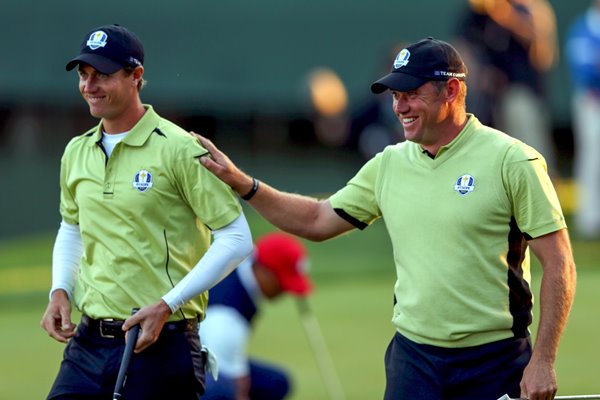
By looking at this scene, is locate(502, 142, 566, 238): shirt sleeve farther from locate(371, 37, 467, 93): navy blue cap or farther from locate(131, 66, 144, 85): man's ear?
locate(131, 66, 144, 85): man's ear

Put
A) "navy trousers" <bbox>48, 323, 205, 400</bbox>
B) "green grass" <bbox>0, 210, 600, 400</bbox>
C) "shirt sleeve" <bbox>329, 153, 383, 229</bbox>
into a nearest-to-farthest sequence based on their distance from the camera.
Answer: "navy trousers" <bbox>48, 323, 205, 400</bbox>, "shirt sleeve" <bbox>329, 153, 383, 229</bbox>, "green grass" <bbox>0, 210, 600, 400</bbox>

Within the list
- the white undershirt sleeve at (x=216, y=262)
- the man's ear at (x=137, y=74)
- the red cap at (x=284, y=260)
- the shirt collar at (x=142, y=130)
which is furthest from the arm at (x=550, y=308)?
the red cap at (x=284, y=260)

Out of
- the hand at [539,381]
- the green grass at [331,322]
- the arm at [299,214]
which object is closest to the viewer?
the hand at [539,381]

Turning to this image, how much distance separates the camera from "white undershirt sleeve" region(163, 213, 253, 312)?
266 inches

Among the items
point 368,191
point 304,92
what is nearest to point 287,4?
point 304,92

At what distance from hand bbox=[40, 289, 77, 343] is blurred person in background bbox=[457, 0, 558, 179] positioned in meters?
10.3

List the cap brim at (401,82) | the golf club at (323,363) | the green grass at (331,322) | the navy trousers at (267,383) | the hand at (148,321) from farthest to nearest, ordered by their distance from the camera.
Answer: the green grass at (331,322), the golf club at (323,363), the navy trousers at (267,383), the cap brim at (401,82), the hand at (148,321)

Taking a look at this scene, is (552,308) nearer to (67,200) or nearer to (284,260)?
(67,200)

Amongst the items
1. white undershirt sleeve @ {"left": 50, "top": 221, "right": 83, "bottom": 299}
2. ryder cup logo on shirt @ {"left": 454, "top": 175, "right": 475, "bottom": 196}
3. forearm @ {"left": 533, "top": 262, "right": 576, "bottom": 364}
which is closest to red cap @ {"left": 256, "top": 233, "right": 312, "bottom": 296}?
white undershirt sleeve @ {"left": 50, "top": 221, "right": 83, "bottom": 299}

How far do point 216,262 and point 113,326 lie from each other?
0.58 metres

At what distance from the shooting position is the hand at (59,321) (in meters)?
7.14

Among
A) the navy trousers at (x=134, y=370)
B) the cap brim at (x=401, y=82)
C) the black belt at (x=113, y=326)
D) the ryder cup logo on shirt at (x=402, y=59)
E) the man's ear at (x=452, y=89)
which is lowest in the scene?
the navy trousers at (x=134, y=370)

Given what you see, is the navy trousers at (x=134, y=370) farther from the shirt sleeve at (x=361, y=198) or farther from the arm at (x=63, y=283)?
the shirt sleeve at (x=361, y=198)

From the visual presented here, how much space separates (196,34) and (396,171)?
15.8 metres
